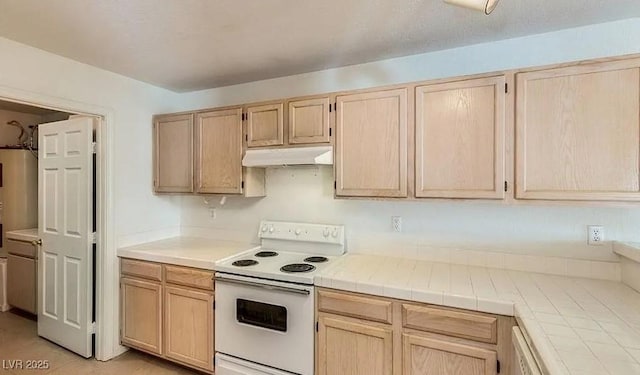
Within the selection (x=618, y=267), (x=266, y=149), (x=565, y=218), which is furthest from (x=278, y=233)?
(x=618, y=267)

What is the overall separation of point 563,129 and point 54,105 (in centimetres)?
318

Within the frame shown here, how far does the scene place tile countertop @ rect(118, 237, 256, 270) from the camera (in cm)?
235

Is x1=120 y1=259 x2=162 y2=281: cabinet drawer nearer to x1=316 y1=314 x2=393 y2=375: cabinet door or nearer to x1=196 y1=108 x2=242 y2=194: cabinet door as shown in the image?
x1=196 y1=108 x2=242 y2=194: cabinet door

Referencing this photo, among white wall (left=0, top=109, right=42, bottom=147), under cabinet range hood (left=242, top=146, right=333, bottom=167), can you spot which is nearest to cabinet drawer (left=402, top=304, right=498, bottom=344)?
under cabinet range hood (left=242, top=146, right=333, bottom=167)

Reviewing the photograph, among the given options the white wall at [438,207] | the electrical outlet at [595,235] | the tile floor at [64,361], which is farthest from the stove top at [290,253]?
the electrical outlet at [595,235]

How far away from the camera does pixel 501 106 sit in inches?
69.8

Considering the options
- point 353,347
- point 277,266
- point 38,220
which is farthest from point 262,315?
point 38,220

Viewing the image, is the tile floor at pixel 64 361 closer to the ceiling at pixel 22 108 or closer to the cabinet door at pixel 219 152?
the cabinet door at pixel 219 152

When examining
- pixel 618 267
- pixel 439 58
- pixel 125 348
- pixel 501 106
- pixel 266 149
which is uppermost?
pixel 439 58

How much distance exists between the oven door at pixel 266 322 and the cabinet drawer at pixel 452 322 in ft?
1.93

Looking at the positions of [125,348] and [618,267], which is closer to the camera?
[618,267]

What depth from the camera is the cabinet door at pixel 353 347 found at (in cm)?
178

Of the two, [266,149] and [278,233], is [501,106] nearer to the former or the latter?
[266,149]

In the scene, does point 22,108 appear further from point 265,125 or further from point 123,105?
point 265,125
